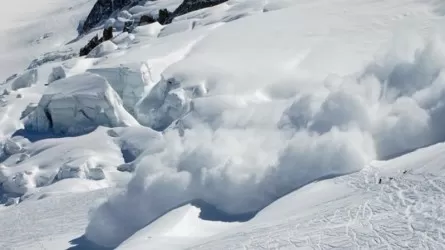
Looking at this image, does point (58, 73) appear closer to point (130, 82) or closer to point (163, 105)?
point (130, 82)

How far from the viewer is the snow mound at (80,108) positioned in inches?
947

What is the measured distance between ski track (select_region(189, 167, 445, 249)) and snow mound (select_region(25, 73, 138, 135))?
12954 millimetres

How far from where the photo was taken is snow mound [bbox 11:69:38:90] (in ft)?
105

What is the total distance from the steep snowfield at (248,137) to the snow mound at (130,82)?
0.05m

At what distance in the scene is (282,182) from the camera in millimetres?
13711

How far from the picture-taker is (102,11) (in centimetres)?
6294

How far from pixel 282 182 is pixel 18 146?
544 inches

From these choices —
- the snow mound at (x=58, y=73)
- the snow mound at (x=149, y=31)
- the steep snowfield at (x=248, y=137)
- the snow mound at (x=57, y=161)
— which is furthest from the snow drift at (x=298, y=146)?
the snow mound at (x=149, y=31)

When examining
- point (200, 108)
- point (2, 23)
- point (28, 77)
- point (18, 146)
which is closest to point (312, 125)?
point (200, 108)

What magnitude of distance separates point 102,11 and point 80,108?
40.2m

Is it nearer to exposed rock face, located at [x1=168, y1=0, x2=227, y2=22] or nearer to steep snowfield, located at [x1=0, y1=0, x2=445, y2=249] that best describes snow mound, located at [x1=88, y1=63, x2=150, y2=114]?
steep snowfield, located at [x1=0, y1=0, x2=445, y2=249]

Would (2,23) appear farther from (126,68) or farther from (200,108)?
(200,108)

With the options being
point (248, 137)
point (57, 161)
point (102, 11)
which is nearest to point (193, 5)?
point (57, 161)

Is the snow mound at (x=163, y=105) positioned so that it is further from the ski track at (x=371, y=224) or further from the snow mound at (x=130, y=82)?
the ski track at (x=371, y=224)
